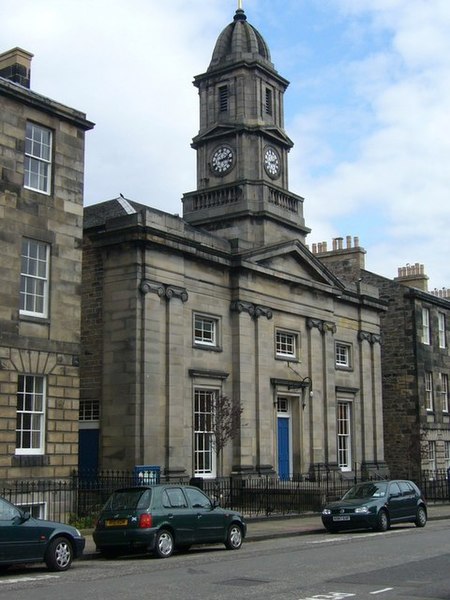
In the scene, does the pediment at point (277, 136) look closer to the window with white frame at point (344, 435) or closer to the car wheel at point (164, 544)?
the window with white frame at point (344, 435)

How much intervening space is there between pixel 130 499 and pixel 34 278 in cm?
850

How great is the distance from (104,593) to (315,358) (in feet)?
82.6

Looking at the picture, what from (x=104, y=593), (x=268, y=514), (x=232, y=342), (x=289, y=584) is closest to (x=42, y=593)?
(x=104, y=593)

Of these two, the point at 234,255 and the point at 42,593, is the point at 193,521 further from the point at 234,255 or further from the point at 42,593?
the point at 234,255

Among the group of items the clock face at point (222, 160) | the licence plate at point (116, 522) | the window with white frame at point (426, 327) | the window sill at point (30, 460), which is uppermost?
the clock face at point (222, 160)

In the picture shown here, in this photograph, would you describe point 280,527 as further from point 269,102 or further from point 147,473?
point 269,102

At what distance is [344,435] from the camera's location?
39.1 m

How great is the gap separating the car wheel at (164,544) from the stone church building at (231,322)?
10.1 meters

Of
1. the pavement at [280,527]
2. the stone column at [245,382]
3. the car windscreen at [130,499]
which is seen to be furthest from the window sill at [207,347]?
the car windscreen at [130,499]

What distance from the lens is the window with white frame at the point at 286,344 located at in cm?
3482

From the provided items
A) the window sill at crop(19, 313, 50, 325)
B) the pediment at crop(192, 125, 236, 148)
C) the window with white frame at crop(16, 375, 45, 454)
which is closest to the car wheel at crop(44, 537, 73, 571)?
the window with white frame at crop(16, 375, 45, 454)

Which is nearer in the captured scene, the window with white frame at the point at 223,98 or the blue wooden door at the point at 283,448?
the blue wooden door at the point at 283,448

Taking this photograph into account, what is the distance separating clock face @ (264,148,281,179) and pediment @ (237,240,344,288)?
5.26 meters

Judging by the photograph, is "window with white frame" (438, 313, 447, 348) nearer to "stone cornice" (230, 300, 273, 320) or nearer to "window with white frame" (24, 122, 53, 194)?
"stone cornice" (230, 300, 273, 320)
